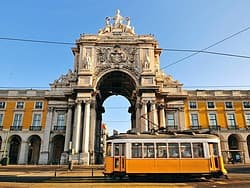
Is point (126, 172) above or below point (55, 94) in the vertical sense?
below

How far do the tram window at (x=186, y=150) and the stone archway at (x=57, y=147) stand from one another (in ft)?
→ 99.8

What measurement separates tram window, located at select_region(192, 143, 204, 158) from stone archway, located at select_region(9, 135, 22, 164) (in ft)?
122

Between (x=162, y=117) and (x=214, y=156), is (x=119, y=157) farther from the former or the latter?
(x=162, y=117)

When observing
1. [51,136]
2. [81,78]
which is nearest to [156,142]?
[81,78]

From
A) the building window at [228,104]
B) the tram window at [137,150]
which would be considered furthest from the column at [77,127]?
the building window at [228,104]

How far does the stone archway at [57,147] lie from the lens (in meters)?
41.9

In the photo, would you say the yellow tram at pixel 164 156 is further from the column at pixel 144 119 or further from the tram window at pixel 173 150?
the column at pixel 144 119

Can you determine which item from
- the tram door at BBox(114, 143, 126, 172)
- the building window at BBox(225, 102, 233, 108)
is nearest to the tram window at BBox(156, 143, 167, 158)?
the tram door at BBox(114, 143, 126, 172)

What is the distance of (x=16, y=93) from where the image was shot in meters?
44.9

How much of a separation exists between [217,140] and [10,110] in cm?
3961

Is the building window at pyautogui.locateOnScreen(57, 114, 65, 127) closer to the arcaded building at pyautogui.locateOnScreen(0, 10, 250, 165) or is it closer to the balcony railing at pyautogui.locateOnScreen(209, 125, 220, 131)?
the arcaded building at pyautogui.locateOnScreen(0, 10, 250, 165)

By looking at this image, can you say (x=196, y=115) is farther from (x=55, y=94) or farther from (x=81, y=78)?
(x=55, y=94)

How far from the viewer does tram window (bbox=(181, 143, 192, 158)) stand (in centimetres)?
1631

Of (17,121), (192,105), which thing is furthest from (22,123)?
(192,105)
